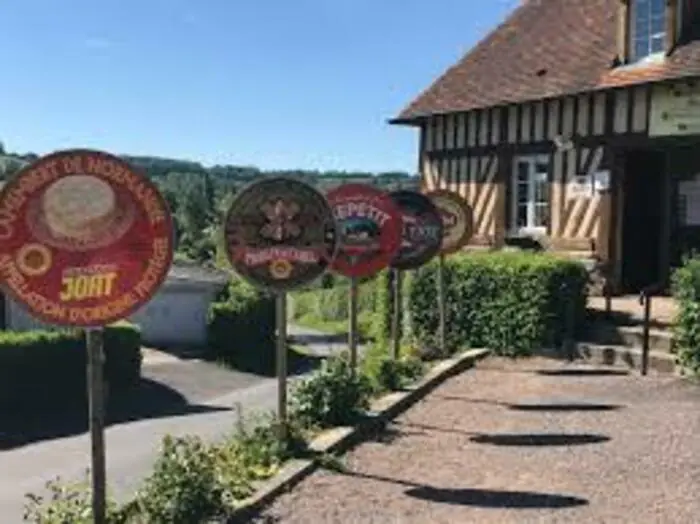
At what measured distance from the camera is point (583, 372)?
12.2 metres

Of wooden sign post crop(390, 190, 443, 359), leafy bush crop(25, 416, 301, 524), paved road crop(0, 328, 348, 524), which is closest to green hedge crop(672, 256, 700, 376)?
wooden sign post crop(390, 190, 443, 359)

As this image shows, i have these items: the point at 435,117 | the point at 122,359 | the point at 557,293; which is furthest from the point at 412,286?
the point at 122,359

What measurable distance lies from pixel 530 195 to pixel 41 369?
394 inches

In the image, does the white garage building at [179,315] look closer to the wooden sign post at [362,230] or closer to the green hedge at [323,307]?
the green hedge at [323,307]

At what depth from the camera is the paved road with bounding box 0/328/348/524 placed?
15000mm

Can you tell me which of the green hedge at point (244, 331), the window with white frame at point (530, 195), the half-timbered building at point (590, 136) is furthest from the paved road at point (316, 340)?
the window with white frame at point (530, 195)

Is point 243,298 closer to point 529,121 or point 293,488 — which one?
point 529,121

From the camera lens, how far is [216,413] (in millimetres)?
23156

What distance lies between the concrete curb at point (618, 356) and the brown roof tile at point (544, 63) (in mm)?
4680

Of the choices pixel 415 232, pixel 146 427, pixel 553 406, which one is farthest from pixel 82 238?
pixel 146 427

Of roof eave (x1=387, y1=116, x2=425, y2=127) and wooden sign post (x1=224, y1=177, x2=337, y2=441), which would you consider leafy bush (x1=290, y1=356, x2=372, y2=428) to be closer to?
wooden sign post (x1=224, y1=177, x2=337, y2=441)

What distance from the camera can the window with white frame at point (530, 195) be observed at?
61.8 ft

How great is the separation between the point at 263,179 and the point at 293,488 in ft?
7.71

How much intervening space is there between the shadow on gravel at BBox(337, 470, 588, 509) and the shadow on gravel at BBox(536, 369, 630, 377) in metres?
5.03
